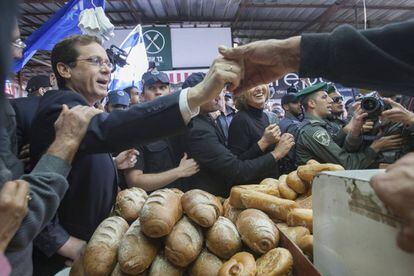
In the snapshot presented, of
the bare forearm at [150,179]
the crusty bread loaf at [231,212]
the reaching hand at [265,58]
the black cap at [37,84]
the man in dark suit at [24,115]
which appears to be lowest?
the bare forearm at [150,179]

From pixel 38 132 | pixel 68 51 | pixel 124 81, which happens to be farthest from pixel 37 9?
pixel 38 132

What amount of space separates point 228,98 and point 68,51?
3.34m

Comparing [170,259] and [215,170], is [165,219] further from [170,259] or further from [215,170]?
[215,170]

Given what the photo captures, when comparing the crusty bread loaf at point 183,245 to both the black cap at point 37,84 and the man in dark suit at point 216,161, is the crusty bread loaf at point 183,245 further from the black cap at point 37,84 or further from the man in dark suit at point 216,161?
the black cap at point 37,84

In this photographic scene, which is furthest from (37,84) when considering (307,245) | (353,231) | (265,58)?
(353,231)

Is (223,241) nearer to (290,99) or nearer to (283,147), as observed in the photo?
(283,147)

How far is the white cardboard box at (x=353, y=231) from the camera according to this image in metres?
0.75

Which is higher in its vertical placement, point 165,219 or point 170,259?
point 165,219

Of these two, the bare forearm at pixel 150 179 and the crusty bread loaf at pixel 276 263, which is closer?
the crusty bread loaf at pixel 276 263

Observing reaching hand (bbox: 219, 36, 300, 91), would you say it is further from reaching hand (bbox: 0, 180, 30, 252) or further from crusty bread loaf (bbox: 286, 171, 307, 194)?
reaching hand (bbox: 0, 180, 30, 252)

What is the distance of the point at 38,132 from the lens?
136cm

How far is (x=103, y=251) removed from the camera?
1222mm

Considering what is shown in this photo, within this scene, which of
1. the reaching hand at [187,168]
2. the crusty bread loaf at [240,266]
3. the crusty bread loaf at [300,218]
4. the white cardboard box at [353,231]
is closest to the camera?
the white cardboard box at [353,231]

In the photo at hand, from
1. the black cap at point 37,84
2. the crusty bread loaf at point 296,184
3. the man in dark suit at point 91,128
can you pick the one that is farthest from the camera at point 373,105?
the black cap at point 37,84
